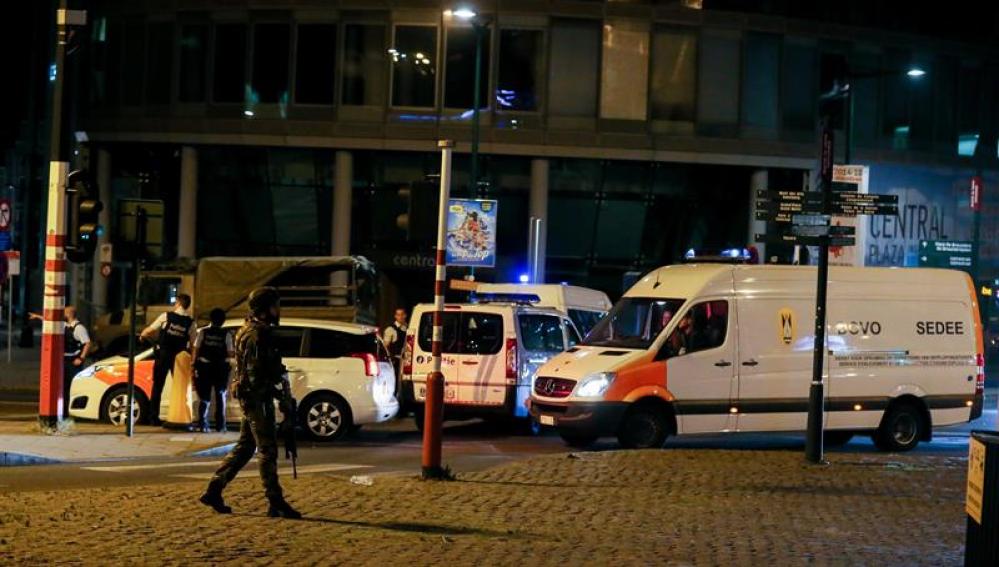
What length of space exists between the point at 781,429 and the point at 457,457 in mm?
4531

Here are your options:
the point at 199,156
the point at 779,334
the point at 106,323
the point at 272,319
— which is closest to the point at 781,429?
Result: the point at 779,334

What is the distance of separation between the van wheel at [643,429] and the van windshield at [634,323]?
2.90 feet

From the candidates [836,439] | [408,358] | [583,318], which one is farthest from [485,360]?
[836,439]

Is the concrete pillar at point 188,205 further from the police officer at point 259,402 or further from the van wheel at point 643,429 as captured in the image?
the police officer at point 259,402

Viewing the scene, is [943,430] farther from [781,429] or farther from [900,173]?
[900,173]

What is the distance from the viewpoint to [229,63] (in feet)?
135

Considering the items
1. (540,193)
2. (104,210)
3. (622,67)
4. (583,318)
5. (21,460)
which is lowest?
(21,460)

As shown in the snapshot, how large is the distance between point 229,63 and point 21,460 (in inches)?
1134

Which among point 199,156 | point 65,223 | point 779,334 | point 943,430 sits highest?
point 199,156

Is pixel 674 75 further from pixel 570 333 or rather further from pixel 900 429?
pixel 900 429

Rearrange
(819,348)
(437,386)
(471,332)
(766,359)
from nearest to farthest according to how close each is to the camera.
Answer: (437,386), (819,348), (766,359), (471,332)

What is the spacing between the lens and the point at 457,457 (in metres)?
16.3

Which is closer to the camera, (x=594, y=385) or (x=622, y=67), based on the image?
(x=594, y=385)

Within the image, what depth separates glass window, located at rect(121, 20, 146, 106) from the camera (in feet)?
139
